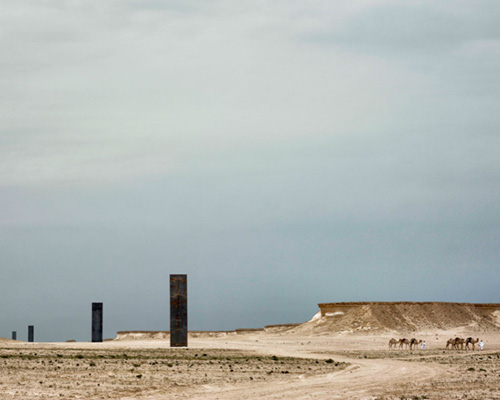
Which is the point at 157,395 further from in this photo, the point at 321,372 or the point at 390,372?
the point at 390,372

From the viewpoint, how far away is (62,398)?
71.6 feet

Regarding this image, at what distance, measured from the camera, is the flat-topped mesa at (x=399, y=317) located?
84188mm

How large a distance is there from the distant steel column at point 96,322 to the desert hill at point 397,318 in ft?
92.3

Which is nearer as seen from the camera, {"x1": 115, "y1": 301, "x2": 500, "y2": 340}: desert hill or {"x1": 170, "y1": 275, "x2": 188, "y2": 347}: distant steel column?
{"x1": 170, "y1": 275, "x2": 188, "y2": 347}: distant steel column

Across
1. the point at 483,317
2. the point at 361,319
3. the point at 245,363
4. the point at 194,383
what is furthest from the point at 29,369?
the point at 483,317

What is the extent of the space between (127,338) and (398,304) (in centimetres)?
3344

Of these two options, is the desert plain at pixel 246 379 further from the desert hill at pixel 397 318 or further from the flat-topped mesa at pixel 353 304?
the flat-topped mesa at pixel 353 304

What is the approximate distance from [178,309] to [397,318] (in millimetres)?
43097

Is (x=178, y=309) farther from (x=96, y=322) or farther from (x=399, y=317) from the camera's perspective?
(x=399, y=317)

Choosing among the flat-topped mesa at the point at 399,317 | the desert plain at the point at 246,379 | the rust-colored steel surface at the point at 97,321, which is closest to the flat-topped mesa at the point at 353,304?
the flat-topped mesa at the point at 399,317

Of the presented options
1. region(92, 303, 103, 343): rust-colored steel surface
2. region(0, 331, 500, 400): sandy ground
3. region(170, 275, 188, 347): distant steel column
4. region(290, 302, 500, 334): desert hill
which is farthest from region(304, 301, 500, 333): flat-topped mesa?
region(0, 331, 500, 400): sandy ground

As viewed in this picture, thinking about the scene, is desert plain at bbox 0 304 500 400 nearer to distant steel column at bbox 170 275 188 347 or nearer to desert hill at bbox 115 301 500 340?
distant steel column at bbox 170 275 188 347

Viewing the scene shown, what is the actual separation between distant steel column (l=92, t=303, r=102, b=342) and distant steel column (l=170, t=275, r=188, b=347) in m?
16.1

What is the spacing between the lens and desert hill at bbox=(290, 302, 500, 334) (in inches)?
3307
